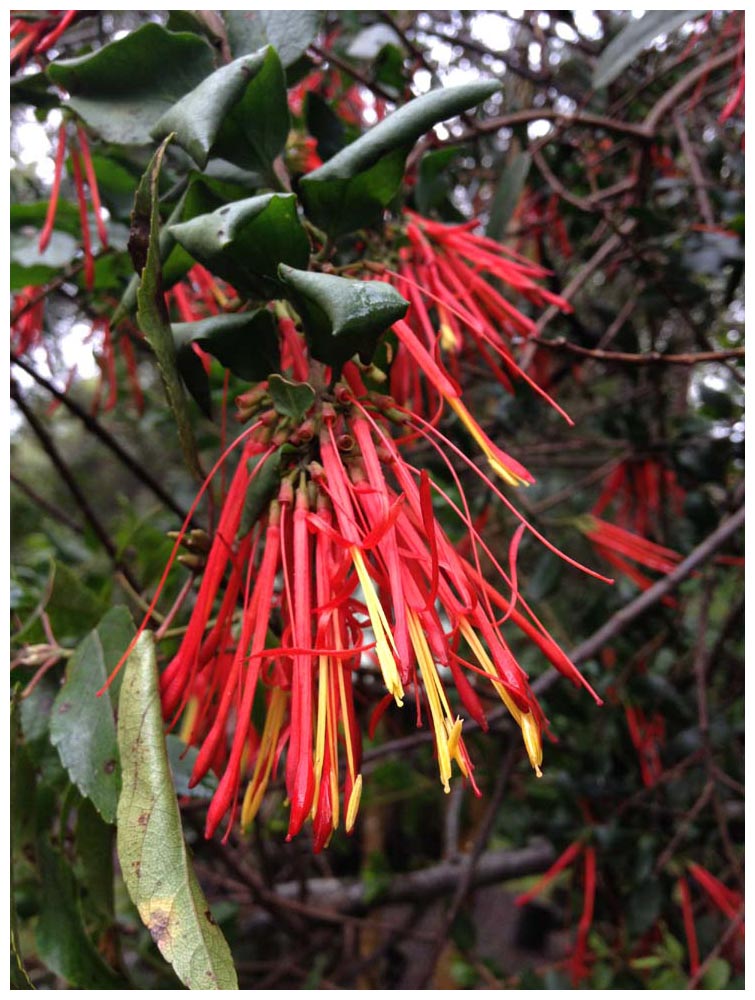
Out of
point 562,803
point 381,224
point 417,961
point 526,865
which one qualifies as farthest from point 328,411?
point 417,961

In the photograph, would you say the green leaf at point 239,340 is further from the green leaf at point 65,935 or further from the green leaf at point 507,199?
the green leaf at point 507,199

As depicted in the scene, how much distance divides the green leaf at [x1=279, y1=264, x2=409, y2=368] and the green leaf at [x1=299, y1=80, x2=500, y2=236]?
0.09 m

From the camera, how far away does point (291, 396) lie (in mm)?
412

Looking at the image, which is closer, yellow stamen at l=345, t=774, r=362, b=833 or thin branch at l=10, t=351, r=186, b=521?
yellow stamen at l=345, t=774, r=362, b=833

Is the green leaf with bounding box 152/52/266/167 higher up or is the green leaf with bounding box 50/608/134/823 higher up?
the green leaf with bounding box 152/52/266/167

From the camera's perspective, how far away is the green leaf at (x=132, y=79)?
0.47 metres

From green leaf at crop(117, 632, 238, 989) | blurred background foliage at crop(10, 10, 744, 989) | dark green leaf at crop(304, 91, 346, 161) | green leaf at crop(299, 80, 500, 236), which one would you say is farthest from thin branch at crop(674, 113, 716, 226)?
green leaf at crop(117, 632, 238, 989)

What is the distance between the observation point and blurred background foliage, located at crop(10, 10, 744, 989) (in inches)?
30.7

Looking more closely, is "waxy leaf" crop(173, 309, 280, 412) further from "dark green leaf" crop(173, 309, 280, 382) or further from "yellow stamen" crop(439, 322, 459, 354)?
"yellow stamen" crop(439, 322, 459, 354)

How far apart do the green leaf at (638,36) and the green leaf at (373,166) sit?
402mm

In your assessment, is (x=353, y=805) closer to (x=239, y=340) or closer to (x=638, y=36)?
(x=239, y=340)

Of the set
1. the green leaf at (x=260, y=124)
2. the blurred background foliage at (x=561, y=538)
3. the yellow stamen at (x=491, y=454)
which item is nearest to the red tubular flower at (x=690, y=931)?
the blurred background foliage at (x=561, y=538)

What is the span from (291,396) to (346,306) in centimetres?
7

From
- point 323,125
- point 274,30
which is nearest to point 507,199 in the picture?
point 323,125
